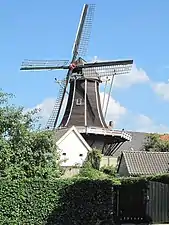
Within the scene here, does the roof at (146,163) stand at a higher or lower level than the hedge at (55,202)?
higher

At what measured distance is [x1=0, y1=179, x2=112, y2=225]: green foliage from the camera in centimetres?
2141

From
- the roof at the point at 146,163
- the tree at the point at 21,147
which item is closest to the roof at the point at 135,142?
the roof at the point at 146,163

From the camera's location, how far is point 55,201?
72.1 feet

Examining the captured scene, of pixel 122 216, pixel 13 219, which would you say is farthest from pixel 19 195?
pixel 122 216

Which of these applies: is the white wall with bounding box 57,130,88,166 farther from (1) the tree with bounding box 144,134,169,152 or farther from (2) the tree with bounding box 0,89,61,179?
(2) the tree with bounding box 0,89,61,179

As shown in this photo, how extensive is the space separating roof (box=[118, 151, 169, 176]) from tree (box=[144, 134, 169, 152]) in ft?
53.1

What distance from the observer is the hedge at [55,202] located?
21406mm

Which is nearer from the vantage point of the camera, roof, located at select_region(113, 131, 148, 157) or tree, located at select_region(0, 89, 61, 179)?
tree, located at select_region(0, 89, 61, 179)

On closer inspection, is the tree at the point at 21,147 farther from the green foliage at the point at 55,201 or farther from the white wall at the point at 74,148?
the white wall at the point at 74,148

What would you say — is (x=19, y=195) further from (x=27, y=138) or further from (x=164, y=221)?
(x=164, y=221)

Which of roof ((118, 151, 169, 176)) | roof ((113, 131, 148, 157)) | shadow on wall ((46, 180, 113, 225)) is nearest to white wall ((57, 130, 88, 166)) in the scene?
roof ((118, 151, 169, 176))

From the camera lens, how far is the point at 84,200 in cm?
2242

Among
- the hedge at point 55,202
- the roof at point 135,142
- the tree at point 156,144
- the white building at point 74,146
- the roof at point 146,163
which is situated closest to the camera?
the hedge at point 55,202

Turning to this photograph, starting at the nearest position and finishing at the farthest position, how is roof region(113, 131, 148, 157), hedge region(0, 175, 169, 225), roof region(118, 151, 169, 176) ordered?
hedge region(0, 175, 169, 225), roof region(118, 151, 169, 176), roof region(113, 131, 148, 157)
